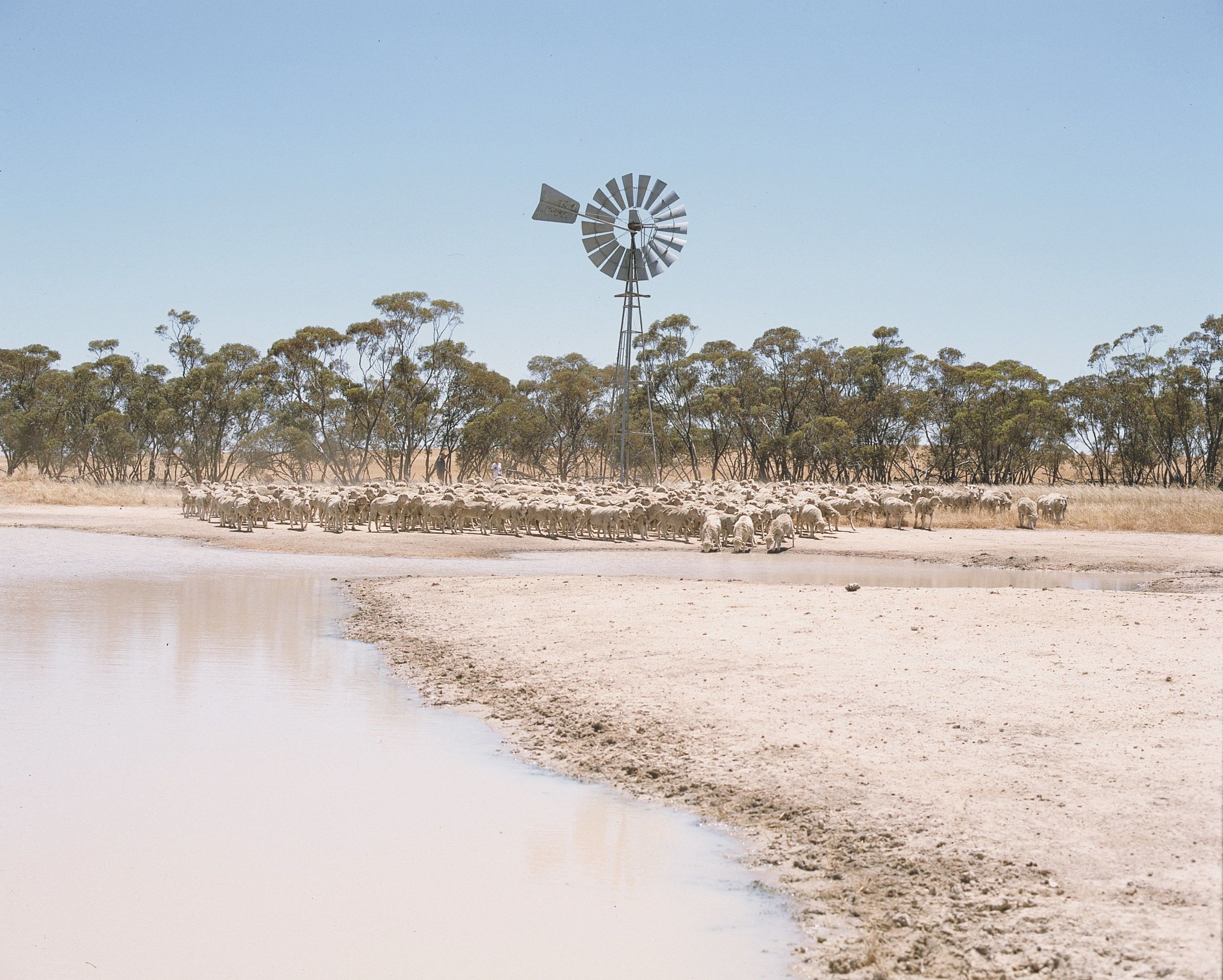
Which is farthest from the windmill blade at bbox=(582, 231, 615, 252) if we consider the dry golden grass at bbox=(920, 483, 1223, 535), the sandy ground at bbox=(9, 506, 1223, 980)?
the sandy ground at bbox=(9, 506, 1223, 980)

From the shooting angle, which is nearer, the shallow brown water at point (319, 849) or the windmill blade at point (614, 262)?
the shallow brown water at point (319, 849)

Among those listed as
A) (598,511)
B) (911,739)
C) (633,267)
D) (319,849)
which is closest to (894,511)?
(598,511)

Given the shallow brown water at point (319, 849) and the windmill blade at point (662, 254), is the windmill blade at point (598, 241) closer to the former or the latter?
the windmill blade at point (662, 254)

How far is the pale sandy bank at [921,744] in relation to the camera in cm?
474

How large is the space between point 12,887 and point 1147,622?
1022 centimetres

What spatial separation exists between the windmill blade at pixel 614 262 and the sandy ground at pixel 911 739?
31.8 meters

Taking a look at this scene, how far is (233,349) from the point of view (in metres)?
62.2

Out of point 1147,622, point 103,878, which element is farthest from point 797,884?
point 1147,622

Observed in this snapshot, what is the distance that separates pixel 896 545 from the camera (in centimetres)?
2742

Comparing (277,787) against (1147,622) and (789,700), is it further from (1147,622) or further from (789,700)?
(1147,622)

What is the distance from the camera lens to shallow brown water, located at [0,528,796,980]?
4910mm

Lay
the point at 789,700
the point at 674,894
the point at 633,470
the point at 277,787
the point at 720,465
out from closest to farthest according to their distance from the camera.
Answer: the point at 674,894 → the point at 277,787 → the point at 789,700 → the point at 633,470 → the point at 720,465

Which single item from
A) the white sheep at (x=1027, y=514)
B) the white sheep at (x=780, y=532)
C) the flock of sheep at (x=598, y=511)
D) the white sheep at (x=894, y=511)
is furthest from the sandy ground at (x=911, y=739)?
the white sheep at (x=1027, y=514)

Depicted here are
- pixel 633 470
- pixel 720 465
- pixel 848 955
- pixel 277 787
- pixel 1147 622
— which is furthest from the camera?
pixel 720 465
